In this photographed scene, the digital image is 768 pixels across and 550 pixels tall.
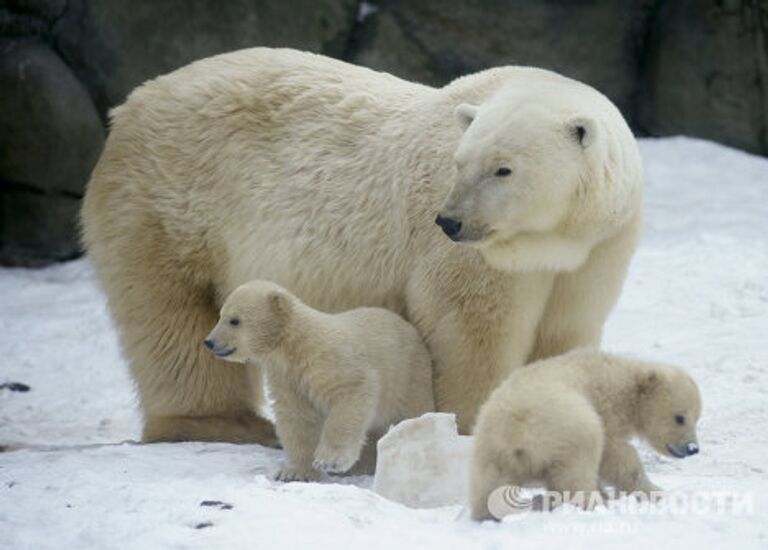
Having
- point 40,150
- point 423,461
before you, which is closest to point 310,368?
point 423,461

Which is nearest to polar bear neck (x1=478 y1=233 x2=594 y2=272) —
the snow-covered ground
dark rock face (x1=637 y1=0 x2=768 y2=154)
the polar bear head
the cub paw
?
Answer: the polar bear head

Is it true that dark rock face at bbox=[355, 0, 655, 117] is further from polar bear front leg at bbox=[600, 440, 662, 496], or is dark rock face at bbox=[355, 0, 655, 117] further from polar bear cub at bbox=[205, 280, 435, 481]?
polar bear front leg at bbox=[600, 440, 662, 496]

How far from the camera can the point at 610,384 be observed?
3.93 m

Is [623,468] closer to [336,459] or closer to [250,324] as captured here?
[336,459]

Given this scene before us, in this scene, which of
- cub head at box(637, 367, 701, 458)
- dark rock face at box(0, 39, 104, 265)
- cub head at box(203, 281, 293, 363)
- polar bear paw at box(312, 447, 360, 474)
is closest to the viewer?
cub head at box(637, 367, 701, 458)

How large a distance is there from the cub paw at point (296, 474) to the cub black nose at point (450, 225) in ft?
3.24

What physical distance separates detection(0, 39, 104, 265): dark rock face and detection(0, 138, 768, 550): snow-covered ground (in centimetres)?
31

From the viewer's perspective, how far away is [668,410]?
3.88 meters

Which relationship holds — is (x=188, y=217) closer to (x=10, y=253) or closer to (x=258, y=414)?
(x=258, y=414)

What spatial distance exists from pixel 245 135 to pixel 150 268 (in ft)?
2.33

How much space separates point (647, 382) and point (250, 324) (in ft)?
4.81

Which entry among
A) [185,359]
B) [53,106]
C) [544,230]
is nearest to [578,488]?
[544,230]

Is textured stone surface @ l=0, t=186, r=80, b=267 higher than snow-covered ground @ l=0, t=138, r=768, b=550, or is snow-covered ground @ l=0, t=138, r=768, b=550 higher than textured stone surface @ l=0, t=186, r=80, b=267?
snow-covered ground @ l=0, t=138, r=768, b=550

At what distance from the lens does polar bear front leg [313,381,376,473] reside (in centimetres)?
463
